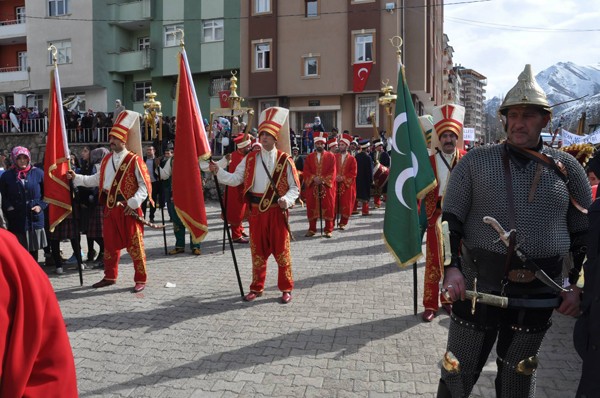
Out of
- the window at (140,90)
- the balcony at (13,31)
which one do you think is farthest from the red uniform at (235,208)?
the balcony at (13,31)

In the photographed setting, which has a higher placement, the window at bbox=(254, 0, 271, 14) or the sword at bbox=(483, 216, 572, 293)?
the window at bbox=(254, 0, 271, 14)

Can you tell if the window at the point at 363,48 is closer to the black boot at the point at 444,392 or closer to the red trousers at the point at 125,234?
the red trousers at the point at 125,234

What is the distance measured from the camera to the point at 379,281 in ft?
22.6

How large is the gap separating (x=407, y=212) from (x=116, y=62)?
30.2m

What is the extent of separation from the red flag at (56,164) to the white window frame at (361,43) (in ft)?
68.7

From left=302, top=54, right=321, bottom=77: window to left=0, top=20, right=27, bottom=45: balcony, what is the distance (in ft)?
64.9

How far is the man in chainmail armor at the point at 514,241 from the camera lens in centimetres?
260

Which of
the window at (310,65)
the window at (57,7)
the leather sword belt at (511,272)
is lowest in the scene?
the leather sword belt at (511,272)

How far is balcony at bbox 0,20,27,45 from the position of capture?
32750 millimetres

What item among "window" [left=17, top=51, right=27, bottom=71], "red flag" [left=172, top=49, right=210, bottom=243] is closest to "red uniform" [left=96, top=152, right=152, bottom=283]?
"red flag" [left=172, top=49, right=210, bottom=243]

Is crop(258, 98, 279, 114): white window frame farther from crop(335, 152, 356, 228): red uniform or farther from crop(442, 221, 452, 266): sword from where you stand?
crop(442, 221, 452, 266): sword

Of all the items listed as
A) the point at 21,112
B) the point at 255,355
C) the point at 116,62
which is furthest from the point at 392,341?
the point at 116,62

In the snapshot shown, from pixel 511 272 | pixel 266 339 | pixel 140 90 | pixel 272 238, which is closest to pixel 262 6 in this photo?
pixel 140 90

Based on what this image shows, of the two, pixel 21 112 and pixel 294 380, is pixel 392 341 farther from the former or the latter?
pixel 21 112
